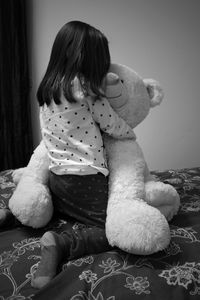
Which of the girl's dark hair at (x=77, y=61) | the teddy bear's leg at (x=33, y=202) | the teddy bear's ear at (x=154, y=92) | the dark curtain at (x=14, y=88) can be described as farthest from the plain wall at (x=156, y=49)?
the teddy bear's leg at (x=33, y=202)

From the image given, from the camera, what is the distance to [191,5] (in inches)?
89.6

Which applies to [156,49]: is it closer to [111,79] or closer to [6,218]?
[111,79]

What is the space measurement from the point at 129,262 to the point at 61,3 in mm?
2074

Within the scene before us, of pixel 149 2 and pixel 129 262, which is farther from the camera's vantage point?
pixel 149 2

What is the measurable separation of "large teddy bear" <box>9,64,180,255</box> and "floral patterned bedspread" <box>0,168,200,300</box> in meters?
0.04

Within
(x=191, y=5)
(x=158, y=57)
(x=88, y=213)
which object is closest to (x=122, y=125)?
(x=88, y=213)

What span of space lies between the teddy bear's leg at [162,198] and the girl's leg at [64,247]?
8.4 inches

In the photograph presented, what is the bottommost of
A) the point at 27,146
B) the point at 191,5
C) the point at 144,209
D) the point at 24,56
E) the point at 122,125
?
the point at 27,146

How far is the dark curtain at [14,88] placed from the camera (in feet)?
7.58

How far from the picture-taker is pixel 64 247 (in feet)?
3.10

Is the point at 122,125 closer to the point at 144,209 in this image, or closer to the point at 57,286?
the point at 144,209

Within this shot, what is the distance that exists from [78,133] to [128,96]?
0.85ft

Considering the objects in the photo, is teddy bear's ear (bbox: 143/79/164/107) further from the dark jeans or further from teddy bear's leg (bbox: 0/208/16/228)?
teddy bear's leg (bbox: 0/208/16/228)

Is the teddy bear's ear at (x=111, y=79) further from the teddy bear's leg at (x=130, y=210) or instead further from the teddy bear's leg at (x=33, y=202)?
the teddy bear's leg at (x=33, y=202)
